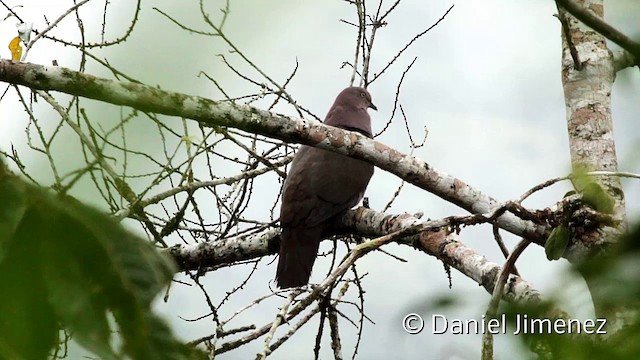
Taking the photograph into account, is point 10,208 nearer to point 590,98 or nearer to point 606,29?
point 606,29

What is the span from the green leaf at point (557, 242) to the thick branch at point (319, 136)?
5 cm

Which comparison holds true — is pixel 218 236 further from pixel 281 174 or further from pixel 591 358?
pixel 591 358

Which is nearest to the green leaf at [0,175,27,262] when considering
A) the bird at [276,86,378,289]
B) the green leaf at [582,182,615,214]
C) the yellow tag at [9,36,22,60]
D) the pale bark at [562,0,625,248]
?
the green leaf at [582,182,615,214]

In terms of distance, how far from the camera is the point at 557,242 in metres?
2.00

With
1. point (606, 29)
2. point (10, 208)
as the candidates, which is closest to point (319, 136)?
point (606, 29)

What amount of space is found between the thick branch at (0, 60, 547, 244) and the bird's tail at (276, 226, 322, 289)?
0.99 meters

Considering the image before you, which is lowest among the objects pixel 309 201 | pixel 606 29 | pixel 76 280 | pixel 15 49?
pixel 76 280

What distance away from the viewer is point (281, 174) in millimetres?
3652

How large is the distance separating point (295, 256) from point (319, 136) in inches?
44.9

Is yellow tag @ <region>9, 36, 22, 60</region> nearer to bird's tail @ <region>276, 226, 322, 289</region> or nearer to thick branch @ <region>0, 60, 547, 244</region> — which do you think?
thick branch @ <region>0, 60, 547, 244</region>

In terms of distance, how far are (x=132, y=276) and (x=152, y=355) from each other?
1.3 inches

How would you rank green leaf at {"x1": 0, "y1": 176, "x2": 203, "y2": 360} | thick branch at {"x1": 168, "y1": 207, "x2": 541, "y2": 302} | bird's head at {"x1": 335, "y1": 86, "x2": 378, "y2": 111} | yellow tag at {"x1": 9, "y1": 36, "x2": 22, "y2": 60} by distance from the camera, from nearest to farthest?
green leaf at {"x1": 0, "y1": 176, "x2": 203, "y2": 360}
thick branch at {"x1": 168, "y1": 207, "x2": 541, "y2": 302}
yellow tag at {"x1": 9, "y1": 36, "x2": 22, "y2": 60}
bird's head at {"x1": 335, "y1": 86, "x2": 378, "y2": 111}

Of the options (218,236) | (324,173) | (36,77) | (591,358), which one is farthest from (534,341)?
(324,173)

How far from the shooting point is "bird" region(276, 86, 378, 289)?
3.38 m
